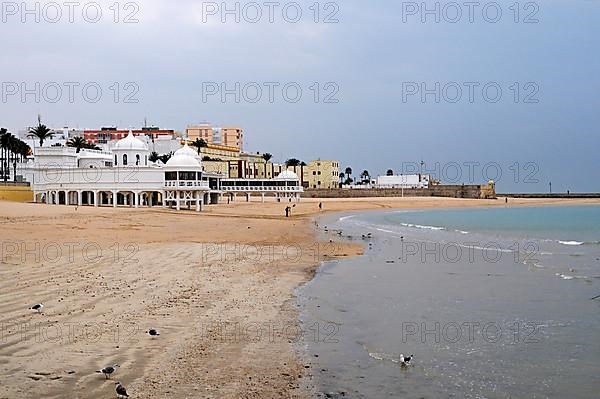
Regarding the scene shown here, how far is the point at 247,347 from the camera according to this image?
9789mm

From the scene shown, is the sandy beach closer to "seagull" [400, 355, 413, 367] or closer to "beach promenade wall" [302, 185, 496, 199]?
"seagull" [400, 355, 413, 367]

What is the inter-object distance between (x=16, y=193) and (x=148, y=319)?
203 feet

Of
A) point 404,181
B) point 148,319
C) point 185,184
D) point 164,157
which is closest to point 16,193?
point 185,184

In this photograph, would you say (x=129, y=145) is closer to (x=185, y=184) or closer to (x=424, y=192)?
(x=185, y=184)

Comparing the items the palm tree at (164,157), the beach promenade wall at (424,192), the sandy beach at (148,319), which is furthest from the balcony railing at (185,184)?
the beach promenade wall at (424,192)

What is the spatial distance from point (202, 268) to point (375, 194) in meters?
109

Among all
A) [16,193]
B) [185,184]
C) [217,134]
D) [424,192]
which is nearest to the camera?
[185,184]

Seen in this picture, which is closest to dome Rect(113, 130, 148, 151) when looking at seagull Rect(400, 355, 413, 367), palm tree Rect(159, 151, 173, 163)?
palm tree Rect(159, 151, 173, 163)

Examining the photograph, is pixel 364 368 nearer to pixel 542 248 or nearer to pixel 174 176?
pixel 542 248

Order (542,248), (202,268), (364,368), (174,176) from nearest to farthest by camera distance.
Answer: (364,368) < (202,268) < (542,248) < (174,176)

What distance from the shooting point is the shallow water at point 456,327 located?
8.48m

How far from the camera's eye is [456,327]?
11867 millimetres

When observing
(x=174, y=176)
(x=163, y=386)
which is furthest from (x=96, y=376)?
(x=174, y=176)

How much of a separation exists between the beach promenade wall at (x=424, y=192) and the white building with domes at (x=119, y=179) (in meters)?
53.1
